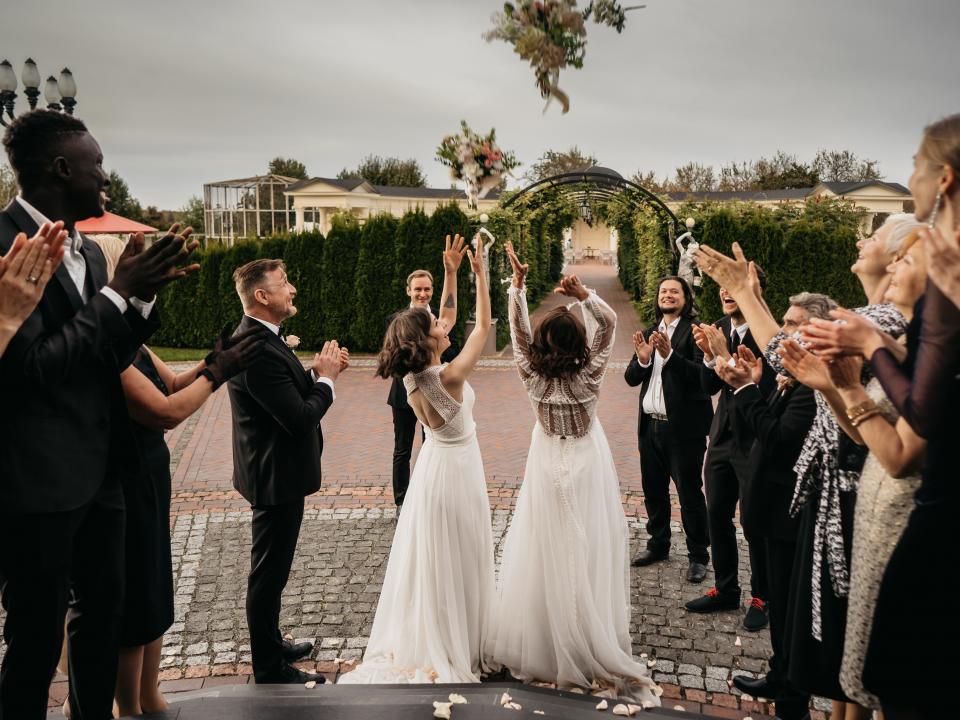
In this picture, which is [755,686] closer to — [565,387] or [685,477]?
[685,477]

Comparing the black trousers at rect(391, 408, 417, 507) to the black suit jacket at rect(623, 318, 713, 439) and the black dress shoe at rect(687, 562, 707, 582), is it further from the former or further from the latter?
the black dress shoe at rect(687, 562, 707, 582)

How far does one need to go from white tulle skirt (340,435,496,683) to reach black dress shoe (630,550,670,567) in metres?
1.66

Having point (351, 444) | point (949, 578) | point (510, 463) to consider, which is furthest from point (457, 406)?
point (351, 444)

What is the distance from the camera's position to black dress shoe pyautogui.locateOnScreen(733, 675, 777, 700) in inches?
139

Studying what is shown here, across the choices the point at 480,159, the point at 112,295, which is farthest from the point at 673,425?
the point at 112,295

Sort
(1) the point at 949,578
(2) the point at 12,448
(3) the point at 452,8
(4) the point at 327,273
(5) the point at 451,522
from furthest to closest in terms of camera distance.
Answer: (4) the point at 327,273 < (5) the point at 451,522 < (3) the point at 452,8 < (2) the point at 12,448 < (1) the point at 949,578

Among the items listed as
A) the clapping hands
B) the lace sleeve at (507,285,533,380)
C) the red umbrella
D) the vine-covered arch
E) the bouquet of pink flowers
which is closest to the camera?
the clapping hands

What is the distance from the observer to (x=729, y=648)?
4047 mm

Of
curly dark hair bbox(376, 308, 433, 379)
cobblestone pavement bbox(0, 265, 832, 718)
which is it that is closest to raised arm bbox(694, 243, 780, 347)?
curly dark hair bbox(376, 308, 433, 379)

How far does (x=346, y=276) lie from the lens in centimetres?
1770

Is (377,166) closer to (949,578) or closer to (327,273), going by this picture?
(327,273)

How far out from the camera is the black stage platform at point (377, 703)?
2939 millimetres

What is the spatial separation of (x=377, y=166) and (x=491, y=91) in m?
85.7

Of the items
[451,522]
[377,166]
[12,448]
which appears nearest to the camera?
[12,448]
